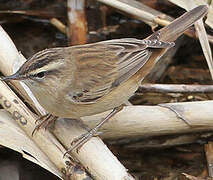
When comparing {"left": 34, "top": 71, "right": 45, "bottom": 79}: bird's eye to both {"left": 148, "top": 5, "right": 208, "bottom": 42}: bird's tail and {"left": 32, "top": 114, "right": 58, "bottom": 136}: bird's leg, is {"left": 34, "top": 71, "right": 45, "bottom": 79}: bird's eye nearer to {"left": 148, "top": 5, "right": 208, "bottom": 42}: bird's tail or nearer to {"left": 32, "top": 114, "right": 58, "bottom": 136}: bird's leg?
{"left": 32, "top": 114, "right": 58, "bottom": 136}: bird's leg

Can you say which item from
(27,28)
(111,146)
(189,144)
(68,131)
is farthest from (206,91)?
(27,28)

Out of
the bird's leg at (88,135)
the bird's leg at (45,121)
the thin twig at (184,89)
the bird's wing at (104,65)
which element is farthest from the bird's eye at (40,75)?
the thin twig at (184,89)

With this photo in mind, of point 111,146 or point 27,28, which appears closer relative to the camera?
point 111,146

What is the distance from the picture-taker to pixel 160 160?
5.53 m

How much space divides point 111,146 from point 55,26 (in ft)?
6.12

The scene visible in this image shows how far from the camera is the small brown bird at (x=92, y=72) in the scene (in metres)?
4.55

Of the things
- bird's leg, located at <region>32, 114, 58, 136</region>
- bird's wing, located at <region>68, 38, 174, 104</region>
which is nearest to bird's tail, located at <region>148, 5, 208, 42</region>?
bird's wing, located at <region>68, 38, 174, 104</region>

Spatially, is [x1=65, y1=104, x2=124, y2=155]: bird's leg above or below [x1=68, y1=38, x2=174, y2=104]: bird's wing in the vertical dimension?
below

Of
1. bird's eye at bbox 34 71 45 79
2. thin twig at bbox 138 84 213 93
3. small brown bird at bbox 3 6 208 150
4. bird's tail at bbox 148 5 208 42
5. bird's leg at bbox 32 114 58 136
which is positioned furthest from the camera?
thin twig at bbox 138 84 213 93

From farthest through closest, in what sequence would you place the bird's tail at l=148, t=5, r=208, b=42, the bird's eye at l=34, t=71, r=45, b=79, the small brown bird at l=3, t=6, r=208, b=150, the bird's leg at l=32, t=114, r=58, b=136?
the bird's tail at l=148, t=5, r=208, b=42 → the bird's leg at l=32, t=114, r=58, b=136 → the small brown bird at l=3, t=6, r=208, b=150 → the bird's eye at l=34, t=71, r=45, b=79

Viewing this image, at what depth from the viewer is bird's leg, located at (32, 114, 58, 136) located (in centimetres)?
471

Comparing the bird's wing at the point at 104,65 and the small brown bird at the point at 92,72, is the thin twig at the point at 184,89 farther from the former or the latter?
the bird's wing at the point at 104,65

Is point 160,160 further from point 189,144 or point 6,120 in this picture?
point 6,120

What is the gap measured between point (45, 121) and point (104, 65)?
2.18 ft
